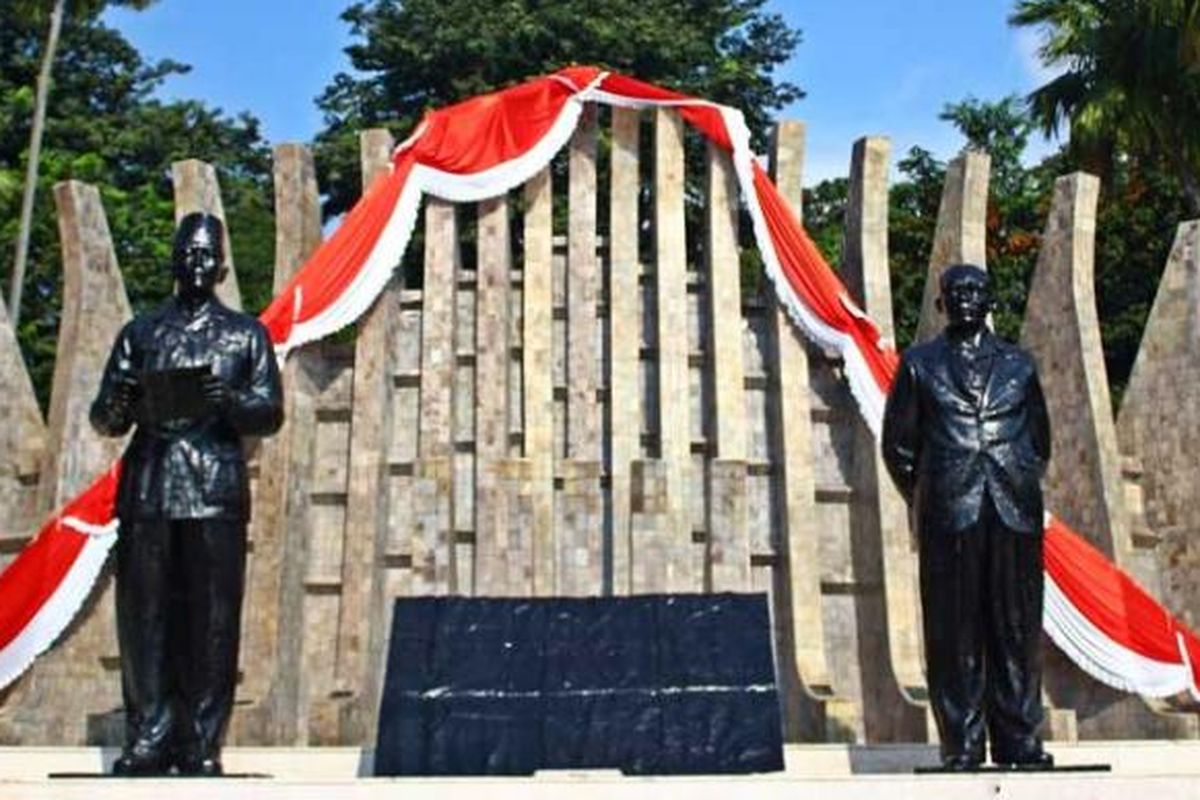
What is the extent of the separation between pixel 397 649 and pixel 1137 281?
23095 millimetres

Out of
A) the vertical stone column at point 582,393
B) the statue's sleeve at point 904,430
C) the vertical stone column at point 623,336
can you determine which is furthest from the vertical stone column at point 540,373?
the statue's sleeve at point 904,430

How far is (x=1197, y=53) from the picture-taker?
18.6 metres

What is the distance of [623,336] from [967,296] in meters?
8.30

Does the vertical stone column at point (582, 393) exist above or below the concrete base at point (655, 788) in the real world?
above

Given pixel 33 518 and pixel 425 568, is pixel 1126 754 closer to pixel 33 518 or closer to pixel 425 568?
pixel 425 568

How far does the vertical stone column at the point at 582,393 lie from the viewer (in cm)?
1470

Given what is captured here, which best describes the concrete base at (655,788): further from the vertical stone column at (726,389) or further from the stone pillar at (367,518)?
Answer: the vertical stone column at (726,389)

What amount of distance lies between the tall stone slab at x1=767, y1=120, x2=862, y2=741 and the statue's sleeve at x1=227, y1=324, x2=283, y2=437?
25.2 ft

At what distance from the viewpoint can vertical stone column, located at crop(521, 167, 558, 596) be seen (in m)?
14.7

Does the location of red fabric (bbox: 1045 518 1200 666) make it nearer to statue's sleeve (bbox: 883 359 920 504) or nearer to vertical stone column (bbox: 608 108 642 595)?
vertical stone column (bbox: 608 108 642 595)

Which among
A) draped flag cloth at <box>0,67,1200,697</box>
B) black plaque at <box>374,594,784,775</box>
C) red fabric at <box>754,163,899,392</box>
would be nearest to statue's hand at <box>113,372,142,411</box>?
black plaque at <box>374,594,784,775</box>

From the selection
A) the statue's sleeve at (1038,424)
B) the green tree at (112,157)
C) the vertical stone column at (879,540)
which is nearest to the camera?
the statue's sleeve at (1038,424)

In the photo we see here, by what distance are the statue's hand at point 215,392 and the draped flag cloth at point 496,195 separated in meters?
6.35

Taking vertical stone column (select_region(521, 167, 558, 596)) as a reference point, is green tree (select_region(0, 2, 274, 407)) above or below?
above
